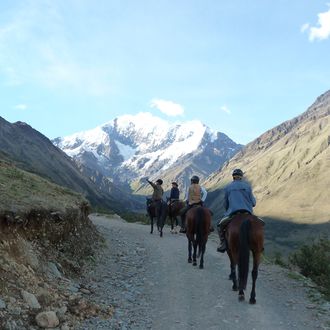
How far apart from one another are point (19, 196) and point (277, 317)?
8720mm

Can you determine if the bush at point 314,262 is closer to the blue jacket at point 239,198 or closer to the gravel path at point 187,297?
the gravel path at point 187,297

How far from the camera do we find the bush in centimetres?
1962

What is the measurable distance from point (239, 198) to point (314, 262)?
8.36m

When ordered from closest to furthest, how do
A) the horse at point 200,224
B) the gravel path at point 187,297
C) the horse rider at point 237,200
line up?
the gravel path at point 187,297 < the horse rider at point 237,200 < the horse at point 200,224

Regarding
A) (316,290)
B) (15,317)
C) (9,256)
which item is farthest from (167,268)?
(15,317)

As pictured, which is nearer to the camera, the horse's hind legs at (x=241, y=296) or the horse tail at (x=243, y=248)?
the horse tail at (x=243, y=248)

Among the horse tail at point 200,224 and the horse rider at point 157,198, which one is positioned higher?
the horse rider at point 157,198

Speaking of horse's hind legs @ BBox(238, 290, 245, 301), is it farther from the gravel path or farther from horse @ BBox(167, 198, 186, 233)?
horse @ BBox(167, 198, 186, 233)

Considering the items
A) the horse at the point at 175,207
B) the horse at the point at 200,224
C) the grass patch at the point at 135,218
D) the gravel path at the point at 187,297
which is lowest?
the gravel path at the point at 187,297

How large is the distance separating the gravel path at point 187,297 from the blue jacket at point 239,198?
8.50 feet

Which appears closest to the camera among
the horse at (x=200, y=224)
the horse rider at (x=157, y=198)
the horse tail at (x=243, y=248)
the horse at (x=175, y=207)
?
the horse tail at (x=243, y=248)

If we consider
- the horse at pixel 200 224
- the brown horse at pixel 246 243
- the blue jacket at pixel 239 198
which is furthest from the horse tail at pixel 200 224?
the brown horse at pixel 246 243

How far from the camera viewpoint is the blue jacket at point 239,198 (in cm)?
1398

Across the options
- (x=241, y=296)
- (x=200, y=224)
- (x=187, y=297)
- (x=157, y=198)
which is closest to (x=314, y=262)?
(x=200, y=224)
